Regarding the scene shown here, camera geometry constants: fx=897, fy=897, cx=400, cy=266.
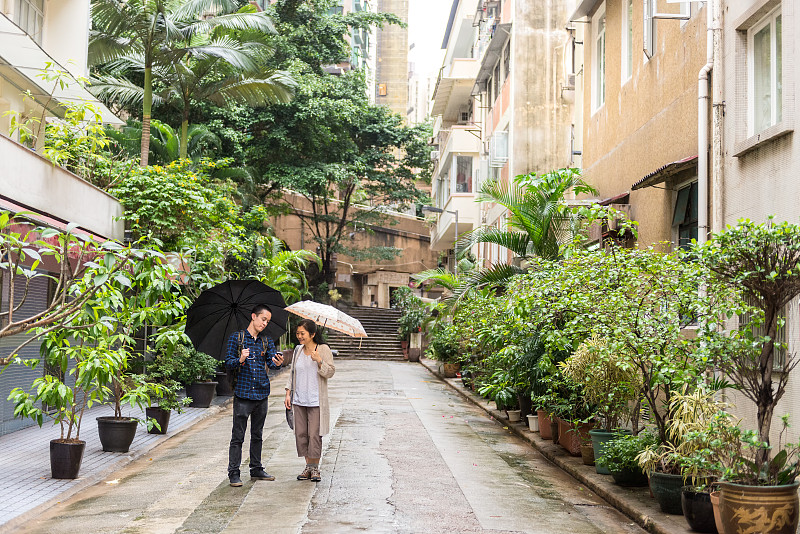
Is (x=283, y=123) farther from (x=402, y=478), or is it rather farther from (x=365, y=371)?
(x=402, y=478)

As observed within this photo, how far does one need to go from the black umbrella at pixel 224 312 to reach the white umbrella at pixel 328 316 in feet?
2.77

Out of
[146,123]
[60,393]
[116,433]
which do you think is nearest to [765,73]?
[60,393]

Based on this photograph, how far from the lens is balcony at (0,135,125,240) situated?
42.7ft

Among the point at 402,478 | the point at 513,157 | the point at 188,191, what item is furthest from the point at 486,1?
the point at 402,478

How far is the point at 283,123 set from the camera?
3341cm

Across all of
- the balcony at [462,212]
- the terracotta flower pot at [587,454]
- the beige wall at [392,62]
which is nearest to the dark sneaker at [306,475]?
the terracotta flower pot at [587,454]

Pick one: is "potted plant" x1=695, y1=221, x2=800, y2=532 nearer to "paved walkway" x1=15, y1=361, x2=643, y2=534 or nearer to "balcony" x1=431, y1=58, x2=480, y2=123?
"paved walkway" x1=15, y1=361, x2=643, y2=534

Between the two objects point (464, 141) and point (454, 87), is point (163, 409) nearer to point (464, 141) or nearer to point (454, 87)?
point (464, 141)

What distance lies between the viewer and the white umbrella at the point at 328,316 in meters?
10.5

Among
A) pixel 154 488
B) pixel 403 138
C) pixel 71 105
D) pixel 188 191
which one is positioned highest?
pixel 403 138

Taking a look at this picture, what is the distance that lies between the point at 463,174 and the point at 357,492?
2981 centimetres

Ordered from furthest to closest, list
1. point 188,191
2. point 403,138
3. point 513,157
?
point 403,138
point 513,157
point 188,191

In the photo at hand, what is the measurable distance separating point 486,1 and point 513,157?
339 inches

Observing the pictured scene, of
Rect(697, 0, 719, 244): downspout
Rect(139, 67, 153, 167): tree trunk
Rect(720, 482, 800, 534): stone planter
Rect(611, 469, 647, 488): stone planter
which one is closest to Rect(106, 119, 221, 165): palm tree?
Rect(139, 67, 153, 167): tree trunk
